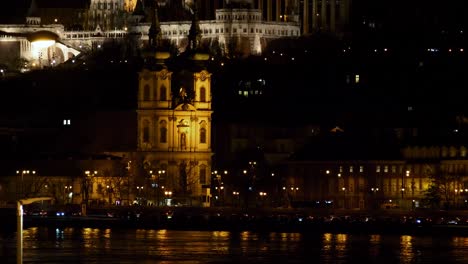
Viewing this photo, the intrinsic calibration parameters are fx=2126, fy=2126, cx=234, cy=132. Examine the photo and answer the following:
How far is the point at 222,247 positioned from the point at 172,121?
106 feet

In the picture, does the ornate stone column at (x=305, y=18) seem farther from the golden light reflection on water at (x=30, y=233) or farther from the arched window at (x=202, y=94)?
the golden light reflection on water at (x=30, y=233)

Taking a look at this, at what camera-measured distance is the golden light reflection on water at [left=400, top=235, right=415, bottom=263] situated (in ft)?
264

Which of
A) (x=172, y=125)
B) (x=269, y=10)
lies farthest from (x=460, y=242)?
(x=269, y=10)

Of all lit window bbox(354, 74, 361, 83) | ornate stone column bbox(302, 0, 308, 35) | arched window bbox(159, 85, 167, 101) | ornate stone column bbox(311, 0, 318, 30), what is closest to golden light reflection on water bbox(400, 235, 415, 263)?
arched window bbox(159, 85, 167, 101)

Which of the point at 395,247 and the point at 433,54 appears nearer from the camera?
the point at 395,247

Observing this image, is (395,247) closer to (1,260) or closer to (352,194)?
(1,260)

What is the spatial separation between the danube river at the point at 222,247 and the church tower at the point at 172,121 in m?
19.2

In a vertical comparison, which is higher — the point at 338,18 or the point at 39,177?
the point at 338,18

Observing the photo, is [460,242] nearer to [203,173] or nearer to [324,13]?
[203,173]

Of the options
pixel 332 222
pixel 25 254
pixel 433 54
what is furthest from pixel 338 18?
pixel 25 254

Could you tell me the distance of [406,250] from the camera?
280 feet

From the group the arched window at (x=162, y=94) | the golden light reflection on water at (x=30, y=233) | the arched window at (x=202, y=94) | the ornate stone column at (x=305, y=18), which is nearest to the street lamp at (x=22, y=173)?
the arched window at (x=162, y=94)

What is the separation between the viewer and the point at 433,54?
170375mm

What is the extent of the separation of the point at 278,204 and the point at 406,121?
23.9 metres
